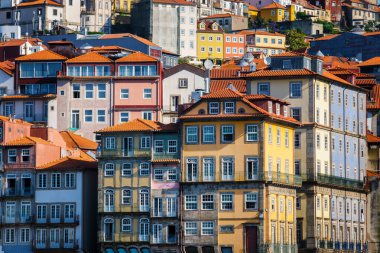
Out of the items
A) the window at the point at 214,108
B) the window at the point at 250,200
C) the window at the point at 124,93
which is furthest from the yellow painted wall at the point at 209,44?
the window at the point at 250,200

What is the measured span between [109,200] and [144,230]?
9.70ft

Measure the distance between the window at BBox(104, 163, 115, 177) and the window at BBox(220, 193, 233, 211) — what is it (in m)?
7.55

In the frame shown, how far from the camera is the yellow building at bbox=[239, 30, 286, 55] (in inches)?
7229

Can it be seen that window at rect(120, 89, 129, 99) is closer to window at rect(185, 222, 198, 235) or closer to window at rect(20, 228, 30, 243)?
window at rect(20, 228, 30, 243)

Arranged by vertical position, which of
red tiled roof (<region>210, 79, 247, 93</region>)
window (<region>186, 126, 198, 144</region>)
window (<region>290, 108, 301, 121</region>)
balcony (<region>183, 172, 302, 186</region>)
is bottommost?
balcony (<region>183, 172, 302, 186</region>)

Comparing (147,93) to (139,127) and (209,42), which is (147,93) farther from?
(209,42)

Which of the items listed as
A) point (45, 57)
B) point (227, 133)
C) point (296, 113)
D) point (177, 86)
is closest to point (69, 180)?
point (227, 133)

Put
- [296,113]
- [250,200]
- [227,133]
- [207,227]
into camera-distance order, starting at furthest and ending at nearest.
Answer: [296,113]
[227,133]
[207,227]
[250,200]

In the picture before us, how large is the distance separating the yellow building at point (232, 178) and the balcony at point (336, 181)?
6.89m

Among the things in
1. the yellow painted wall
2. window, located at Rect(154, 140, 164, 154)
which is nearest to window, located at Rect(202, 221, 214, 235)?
window, located at Rect(154, 140, 164, 154)

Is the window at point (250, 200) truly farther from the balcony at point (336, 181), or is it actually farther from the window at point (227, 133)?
the balcony at point (336, 181)

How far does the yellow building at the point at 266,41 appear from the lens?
602ft

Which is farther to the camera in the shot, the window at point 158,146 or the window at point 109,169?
the window at point 158,146

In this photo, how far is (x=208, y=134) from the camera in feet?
232
